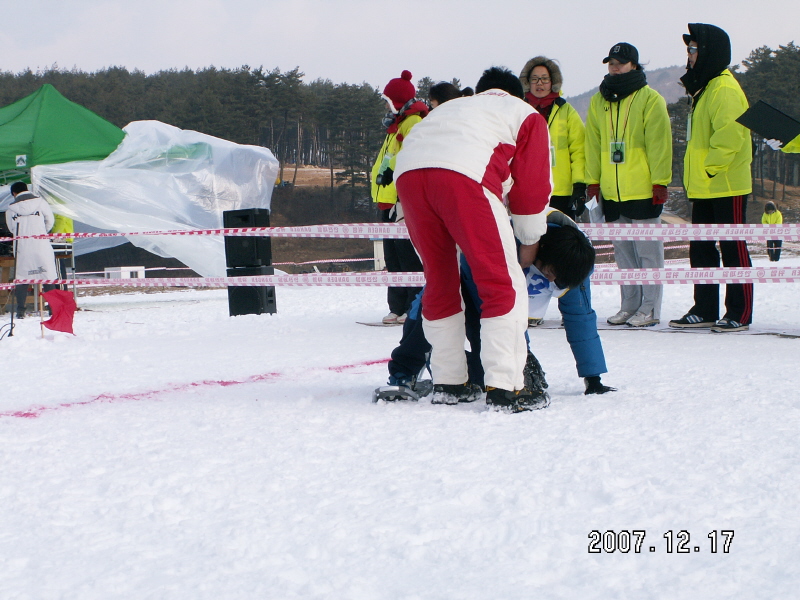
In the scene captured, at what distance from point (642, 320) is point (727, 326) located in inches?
25.0

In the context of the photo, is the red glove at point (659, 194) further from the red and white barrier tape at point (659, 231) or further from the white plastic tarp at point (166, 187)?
the white plastic tarp at point (166, 187)

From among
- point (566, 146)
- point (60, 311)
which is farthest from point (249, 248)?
point (566, 146)

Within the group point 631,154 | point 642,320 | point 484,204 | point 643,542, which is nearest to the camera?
point 643,542

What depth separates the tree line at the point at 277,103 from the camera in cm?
→ 4400

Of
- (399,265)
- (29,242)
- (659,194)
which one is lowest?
(399,265)

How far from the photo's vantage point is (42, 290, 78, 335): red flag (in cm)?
588

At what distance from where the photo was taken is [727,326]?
5.27m

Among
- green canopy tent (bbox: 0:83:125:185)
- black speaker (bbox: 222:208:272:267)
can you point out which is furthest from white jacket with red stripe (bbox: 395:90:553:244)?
green canopy tent (bbox: 0:83:125:185)

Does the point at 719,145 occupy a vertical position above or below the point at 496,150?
above

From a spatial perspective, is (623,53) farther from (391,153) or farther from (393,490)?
(393,490)

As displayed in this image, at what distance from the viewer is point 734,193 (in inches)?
208

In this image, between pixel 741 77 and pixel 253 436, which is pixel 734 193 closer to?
pixel 253 436

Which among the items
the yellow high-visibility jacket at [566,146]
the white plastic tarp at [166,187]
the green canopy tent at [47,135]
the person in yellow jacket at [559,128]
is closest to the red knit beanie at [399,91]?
the person in yellow jacket at [559,128]

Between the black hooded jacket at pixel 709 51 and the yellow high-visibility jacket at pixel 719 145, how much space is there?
0.19 ft
